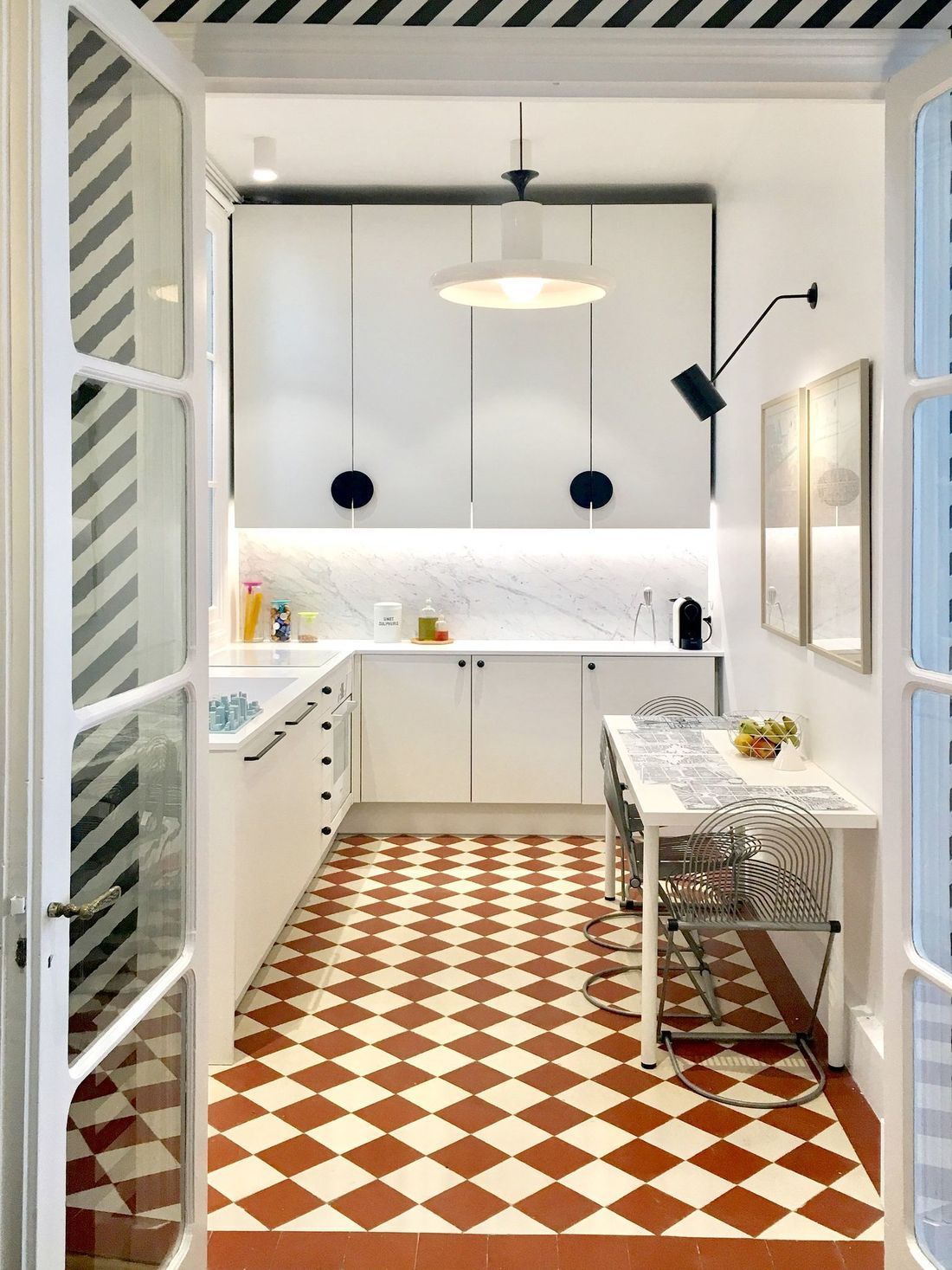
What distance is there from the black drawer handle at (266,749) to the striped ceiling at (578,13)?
6.80 ft

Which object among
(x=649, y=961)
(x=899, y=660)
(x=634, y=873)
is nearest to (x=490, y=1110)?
(x=649, y=961)

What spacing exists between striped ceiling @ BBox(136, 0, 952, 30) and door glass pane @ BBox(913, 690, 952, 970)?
3.99 feet

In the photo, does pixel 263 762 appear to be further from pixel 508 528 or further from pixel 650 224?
pixel 650 224

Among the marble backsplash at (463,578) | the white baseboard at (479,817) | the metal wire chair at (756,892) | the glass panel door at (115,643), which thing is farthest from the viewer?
the marble backsplash at (463,578)

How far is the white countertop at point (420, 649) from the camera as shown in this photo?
559 cm

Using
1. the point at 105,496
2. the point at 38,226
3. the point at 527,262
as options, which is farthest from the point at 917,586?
the point at 527,262

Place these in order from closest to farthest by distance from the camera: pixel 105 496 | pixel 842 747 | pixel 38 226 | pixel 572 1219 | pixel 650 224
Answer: pixel 38 226 → pixel 105 496 → pixel 572 1219 → pixel 842 747 → pixel 650 224

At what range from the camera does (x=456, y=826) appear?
6.12 meters

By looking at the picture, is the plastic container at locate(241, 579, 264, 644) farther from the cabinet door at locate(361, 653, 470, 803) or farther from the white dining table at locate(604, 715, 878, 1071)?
the white dining table at locate(604, 715, 878, 1071)

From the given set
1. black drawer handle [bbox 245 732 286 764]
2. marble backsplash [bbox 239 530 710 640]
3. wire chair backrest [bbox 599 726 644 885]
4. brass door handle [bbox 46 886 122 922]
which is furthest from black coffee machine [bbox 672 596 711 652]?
brass door handle [bbox 46 886 122 922]

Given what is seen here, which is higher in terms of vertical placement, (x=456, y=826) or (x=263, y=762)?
(x=263, y=762)

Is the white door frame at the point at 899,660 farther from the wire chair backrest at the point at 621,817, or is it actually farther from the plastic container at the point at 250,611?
the plastic container at the point at 250,611

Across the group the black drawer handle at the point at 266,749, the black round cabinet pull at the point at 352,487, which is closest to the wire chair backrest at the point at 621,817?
the black drawer handle at the point at 266,749

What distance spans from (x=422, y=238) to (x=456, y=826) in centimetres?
299
